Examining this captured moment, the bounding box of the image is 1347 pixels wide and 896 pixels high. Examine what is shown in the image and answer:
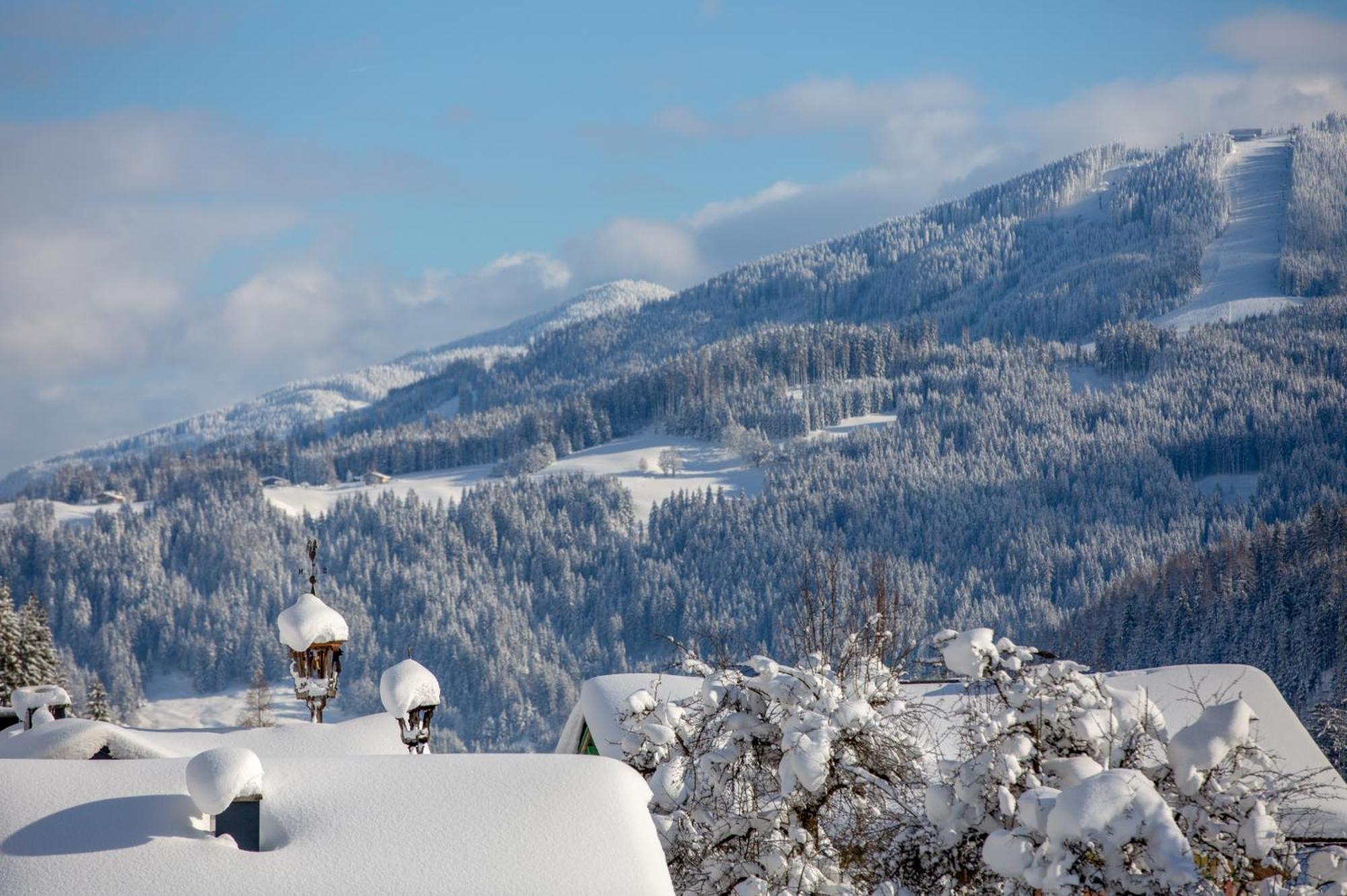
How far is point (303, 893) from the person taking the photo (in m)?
8.38

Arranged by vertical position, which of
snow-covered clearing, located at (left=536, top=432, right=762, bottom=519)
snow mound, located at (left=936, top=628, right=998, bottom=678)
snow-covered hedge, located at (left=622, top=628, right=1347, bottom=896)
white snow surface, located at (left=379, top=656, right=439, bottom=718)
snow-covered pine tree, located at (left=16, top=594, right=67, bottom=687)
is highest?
snow mound, located at (left=936, top=628, right=998, bottom=678)

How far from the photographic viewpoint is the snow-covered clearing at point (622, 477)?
166000mm

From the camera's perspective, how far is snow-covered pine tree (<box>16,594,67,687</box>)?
3672 cm

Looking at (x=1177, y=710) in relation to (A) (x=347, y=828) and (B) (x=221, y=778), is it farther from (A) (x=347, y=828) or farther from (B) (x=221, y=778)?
(B) (x=221, y=778)

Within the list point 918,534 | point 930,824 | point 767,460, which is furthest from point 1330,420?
point 930,824

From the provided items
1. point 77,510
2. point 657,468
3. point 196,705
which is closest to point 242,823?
point 196,705

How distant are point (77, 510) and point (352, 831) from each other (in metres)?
183

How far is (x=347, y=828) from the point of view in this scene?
29.2 feet

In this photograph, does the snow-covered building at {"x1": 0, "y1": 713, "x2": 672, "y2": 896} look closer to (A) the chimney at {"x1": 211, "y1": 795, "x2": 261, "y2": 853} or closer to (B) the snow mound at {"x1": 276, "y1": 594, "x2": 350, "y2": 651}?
(A) the chimney at {"x1": 211, "y1": 795, "x2": 261, "y2": 853}

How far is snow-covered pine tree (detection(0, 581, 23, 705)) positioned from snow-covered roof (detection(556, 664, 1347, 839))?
24.1 m

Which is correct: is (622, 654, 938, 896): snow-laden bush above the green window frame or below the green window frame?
above

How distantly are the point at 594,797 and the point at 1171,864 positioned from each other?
3878 mm

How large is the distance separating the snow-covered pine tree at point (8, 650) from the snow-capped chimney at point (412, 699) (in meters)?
27.0

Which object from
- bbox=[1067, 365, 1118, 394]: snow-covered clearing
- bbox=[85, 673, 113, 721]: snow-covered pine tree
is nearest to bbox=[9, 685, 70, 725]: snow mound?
bbox=[85, 673, 113, 721]: snow-covered pine tree
